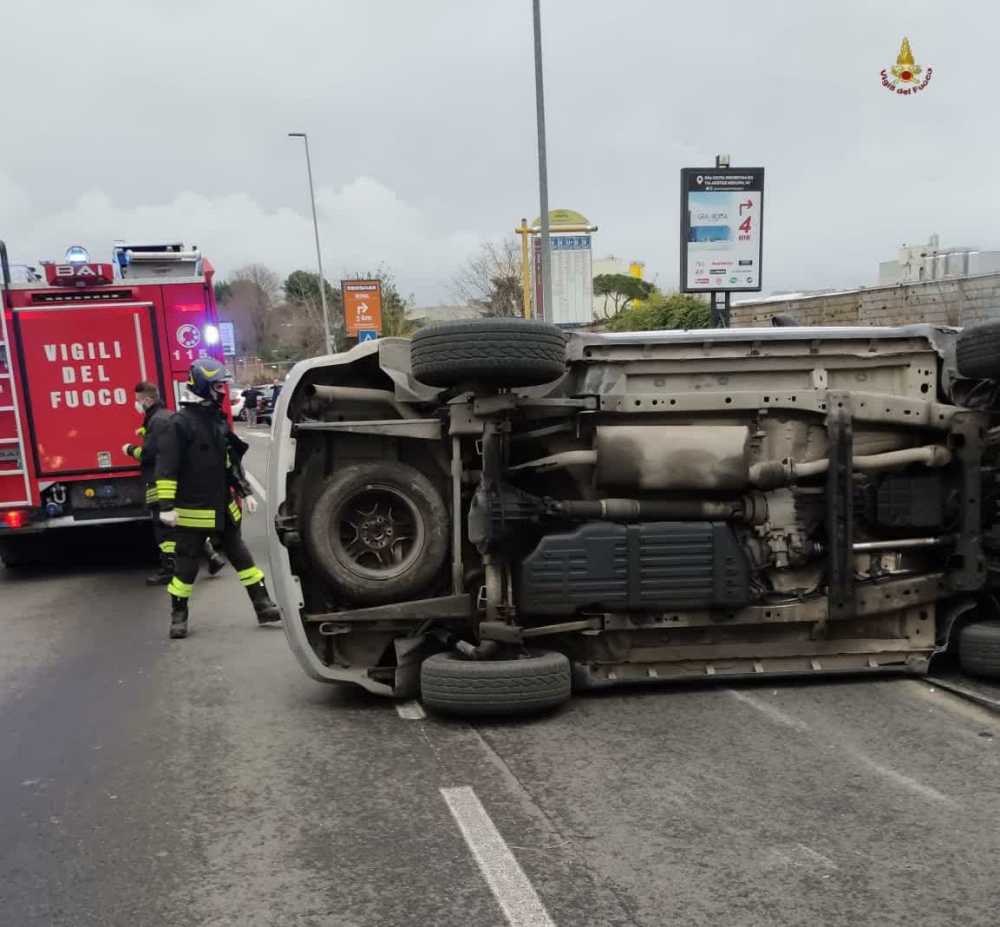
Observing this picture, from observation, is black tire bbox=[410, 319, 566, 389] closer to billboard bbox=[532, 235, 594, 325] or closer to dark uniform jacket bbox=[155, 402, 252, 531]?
dark uniform jacket bbox=[155, 402, 252, 531]

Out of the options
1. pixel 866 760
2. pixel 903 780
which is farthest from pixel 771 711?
pixel 903 780

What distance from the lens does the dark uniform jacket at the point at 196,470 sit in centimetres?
696

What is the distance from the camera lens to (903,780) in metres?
4.02

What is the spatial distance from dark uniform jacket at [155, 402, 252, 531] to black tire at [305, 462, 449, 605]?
2.30 m

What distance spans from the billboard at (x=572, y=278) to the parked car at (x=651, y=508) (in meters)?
12.4

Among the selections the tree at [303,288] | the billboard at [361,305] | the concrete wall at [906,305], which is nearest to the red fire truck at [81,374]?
the concrete wall at [906,305]

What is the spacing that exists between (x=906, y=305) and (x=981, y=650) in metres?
15.9

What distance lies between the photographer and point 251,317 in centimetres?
7750

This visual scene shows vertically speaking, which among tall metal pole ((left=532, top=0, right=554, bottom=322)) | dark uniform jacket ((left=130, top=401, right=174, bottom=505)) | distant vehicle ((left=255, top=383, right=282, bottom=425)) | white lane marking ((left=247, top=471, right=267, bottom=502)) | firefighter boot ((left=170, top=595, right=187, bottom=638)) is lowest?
distant vehicle ((left=255, top=383, right=282, bottom=425))

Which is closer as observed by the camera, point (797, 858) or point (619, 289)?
point (797, 858)

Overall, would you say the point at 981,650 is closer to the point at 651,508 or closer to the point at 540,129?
the point at 651,508

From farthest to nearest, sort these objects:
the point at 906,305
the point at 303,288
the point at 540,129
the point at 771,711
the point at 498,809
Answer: the point at 303,288 < the point at 906,305 < the point at 540,129 < the point at 771,711 < the point at 498,809

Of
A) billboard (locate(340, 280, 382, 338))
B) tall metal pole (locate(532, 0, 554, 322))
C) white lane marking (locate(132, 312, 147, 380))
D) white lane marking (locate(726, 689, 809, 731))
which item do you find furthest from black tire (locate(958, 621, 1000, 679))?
billboard (locate(340, 280, 382, 338))

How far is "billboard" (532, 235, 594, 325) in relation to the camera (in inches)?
688
